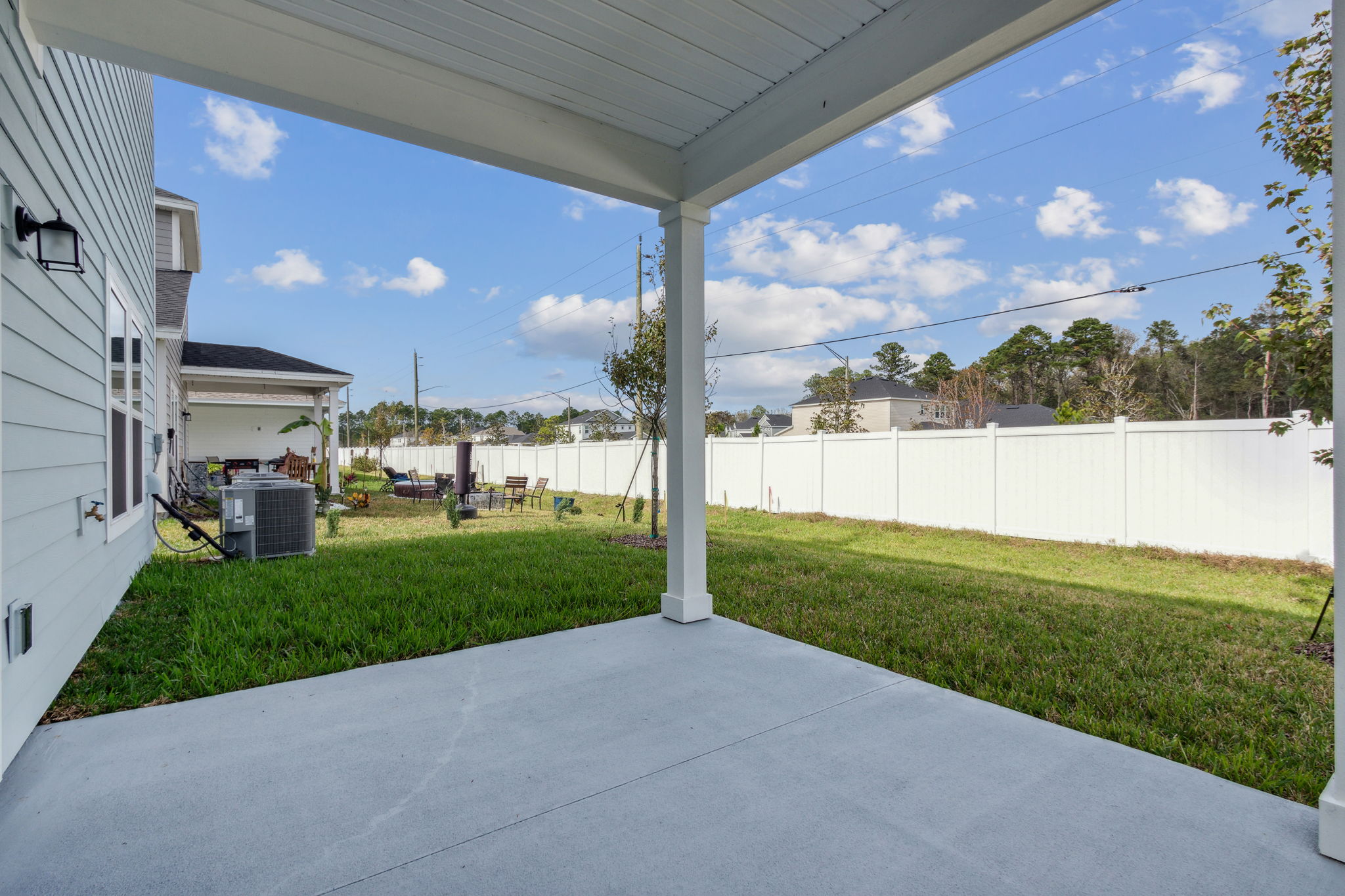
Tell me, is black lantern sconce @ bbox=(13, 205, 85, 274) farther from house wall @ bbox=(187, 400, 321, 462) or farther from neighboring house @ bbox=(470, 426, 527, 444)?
neighboring house @ bbox=(470, 426, 527, 444)

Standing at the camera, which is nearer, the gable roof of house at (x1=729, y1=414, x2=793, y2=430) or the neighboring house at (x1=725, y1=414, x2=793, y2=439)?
the neighboring house at (x1=725, y1=414, x2=793, y2=439)

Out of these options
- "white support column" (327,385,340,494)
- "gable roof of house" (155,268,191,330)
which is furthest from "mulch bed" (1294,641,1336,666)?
"white support column" (327,385,340,494)

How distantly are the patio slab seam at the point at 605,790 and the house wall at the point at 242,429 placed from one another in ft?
57.2

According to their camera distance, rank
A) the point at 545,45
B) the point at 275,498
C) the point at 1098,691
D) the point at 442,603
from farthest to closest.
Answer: the point at 275,498
the point at 442,603
the point at 1098,691
the point at 545,45

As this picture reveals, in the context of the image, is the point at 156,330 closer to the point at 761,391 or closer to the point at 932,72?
the point at 932,72

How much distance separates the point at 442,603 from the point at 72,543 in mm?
2138

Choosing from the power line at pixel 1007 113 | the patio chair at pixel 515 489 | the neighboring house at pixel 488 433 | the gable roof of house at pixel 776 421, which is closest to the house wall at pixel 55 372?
the power line at pixel 1007 113

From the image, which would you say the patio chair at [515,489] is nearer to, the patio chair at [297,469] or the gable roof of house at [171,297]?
the patio chair at [297,469]

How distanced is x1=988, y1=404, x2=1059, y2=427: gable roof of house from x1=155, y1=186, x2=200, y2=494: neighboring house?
81.5ft

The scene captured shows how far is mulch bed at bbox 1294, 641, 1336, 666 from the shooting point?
3754 mm

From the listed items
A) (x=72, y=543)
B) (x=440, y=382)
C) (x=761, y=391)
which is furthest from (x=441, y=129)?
(x=440, y=382)

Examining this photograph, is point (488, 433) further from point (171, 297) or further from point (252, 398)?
point (171, 297)

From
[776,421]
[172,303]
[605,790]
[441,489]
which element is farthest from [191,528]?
[776,421]

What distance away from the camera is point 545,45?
294cm
